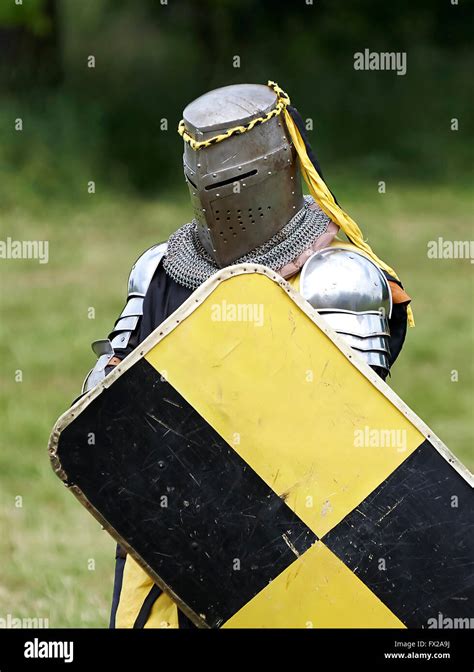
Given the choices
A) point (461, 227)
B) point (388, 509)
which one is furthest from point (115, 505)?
point (461, 227)

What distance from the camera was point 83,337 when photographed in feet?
38.3

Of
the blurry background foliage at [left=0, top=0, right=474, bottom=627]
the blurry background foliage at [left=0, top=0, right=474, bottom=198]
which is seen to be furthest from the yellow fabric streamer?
the blurry background foliage at [left=0, top=0, right=474, bottom=198]

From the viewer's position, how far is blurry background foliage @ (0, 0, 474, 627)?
1135cm

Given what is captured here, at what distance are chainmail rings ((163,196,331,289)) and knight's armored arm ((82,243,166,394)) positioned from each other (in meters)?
0.07

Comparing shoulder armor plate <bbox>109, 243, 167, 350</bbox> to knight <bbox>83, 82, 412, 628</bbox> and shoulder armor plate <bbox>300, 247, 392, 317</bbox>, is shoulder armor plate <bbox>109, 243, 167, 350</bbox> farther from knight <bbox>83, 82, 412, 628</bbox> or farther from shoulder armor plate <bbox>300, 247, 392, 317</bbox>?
shoulder armor plate <bbox>300, 247, 392, 317</bbox>

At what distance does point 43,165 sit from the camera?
15.8 metres

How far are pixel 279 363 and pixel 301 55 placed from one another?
558 inches

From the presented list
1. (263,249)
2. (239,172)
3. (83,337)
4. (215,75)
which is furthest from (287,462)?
(215,75)

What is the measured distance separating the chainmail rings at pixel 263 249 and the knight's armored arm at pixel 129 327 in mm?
65

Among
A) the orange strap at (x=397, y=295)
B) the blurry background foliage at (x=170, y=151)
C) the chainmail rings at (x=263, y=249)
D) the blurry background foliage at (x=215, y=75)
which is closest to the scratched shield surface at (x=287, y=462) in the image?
the chainmail rings at (x=263, y=249)

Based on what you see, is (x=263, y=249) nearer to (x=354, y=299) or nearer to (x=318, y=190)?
(x=318, y=190)

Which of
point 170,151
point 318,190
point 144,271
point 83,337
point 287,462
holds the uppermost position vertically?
point 170,151

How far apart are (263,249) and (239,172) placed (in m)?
0.25
